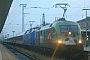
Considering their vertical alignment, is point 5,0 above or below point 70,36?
above

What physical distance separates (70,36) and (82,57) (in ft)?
5.59

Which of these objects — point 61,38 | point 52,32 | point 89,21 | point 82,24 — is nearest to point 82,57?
point 61,38

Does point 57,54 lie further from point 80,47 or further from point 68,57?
point 80,47

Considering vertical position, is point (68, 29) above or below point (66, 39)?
above

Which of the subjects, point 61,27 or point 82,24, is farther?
point 82,24

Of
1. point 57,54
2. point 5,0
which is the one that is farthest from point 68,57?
point 5,0

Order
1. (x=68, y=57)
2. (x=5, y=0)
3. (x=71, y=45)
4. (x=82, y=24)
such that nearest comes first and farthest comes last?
(x=5, y=0) → (x=71, y=45) → (x=68, y=57) → (x=82, y=24)

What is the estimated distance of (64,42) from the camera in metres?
16.6

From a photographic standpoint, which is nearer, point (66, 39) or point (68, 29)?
point (66, 39)

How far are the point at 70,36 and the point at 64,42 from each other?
675 mm

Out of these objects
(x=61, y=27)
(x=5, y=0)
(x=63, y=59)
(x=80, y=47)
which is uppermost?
(x=5, y=0)

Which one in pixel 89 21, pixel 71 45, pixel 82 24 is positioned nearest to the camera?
pixel 71 45

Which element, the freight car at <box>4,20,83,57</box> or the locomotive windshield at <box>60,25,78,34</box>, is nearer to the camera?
the freight car at <box>4,20,83,57</box>

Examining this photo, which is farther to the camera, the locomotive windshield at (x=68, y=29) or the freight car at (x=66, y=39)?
the locomotive windshield at (x=68, y=29)
